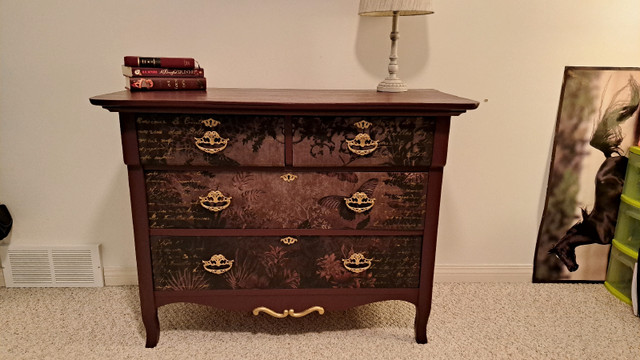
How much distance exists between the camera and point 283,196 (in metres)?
1.40

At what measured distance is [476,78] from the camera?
6.08 feet

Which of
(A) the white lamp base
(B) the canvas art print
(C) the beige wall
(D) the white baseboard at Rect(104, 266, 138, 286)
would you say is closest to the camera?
(A) the white lamp base

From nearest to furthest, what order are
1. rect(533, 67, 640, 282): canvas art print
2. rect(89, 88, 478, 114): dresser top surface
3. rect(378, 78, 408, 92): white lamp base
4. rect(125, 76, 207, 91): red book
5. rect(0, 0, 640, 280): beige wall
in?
rect(89, 88, 478, 114): dresser top surface < rect(125, 76, 207, 91): red book < rect(378, 78, 408, 92): white lamp base < rect(0, 0, 640, 280): beige wall < rect(533, 67, 640, 282): canvas art print

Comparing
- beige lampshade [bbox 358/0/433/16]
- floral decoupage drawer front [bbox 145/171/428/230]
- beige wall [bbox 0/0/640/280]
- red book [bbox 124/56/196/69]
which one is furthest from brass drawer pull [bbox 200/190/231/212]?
beige lampshade [bbox 358/0/433/16]

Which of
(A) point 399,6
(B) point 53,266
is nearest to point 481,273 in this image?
(A) point 399,6

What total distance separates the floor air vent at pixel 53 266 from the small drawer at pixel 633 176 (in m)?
2.45

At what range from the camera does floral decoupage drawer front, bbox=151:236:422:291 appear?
1.44m

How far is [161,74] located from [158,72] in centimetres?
1

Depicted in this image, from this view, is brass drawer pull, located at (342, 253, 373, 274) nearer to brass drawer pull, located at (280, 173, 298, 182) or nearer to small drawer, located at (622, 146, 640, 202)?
brass drawer pull, located at (280, 173, 298, 182)

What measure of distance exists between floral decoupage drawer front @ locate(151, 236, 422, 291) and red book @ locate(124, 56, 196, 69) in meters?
0.62

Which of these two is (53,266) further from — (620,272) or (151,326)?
(620,272)

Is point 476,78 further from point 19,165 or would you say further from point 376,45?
point 19,165

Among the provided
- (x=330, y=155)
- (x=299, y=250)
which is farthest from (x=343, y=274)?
(x=330, y=155)

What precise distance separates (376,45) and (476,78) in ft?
1.55
